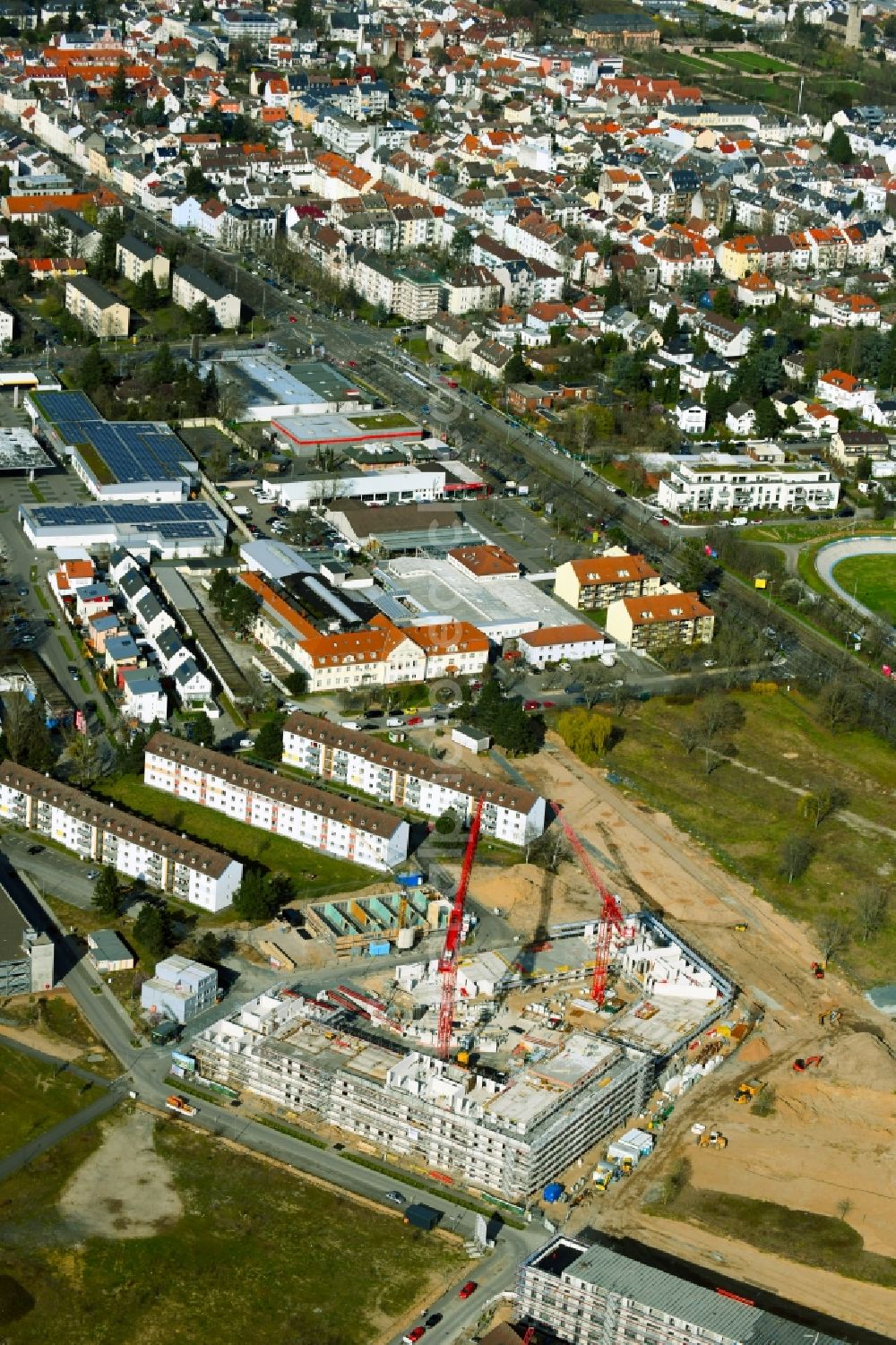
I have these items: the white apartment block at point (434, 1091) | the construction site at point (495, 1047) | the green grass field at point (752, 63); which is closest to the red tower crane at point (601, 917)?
the construction site at point (495, 1047)

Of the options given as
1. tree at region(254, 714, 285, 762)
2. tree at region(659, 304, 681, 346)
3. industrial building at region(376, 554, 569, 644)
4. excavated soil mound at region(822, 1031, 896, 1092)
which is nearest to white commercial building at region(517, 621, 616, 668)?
industrial building at region(376, 554, 569, 644)

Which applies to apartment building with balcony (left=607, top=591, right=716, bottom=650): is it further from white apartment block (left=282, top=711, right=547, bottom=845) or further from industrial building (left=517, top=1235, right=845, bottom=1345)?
industrial building (left=517, top=1235, right=845, bottom=1345)

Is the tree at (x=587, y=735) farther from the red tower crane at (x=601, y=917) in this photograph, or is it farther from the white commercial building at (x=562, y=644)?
the white commercial building at (x=562, y=644)

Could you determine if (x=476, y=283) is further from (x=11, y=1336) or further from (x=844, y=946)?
(x=11, y=1336)

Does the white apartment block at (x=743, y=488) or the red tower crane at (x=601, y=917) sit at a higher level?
the white apartment block at (x=743, y=488)

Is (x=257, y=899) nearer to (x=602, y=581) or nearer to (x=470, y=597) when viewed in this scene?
(x=470, y=597)

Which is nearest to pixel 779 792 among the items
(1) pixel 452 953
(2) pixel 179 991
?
(1) pixel 452 953

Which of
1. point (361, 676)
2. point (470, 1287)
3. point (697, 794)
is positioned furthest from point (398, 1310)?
point (361, 676)
